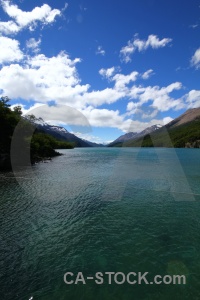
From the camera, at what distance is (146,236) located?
65.5ft

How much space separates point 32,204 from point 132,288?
21542 millimetres

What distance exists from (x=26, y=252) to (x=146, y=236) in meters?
11.6

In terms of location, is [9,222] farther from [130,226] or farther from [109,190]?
[109,190]

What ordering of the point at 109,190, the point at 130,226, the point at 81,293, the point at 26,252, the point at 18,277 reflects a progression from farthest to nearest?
1. the point at 109,190
2. the point at 130,226
3. the point at 26,252
4. the point at 18,277
5. the point at 81,293

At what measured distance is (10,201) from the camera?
3184 centimetres

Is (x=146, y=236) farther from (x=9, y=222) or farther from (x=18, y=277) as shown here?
(x=9, y=222)

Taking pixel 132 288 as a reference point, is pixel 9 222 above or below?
above

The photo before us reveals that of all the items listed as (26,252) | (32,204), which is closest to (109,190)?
(32,204)

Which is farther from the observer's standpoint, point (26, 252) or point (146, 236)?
point (146, 236)

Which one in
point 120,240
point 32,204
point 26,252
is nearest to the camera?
point 26,252

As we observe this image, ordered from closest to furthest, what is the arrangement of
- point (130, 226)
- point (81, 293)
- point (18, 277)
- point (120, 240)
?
point (81, 293), point (18, 277), point (120, 240), point (130, 226)

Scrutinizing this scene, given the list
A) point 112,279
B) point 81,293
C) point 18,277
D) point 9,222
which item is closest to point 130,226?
point 112,279

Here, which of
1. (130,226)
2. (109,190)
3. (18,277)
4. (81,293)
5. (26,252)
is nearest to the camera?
(81,293)

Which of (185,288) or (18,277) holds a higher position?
(18,277)
